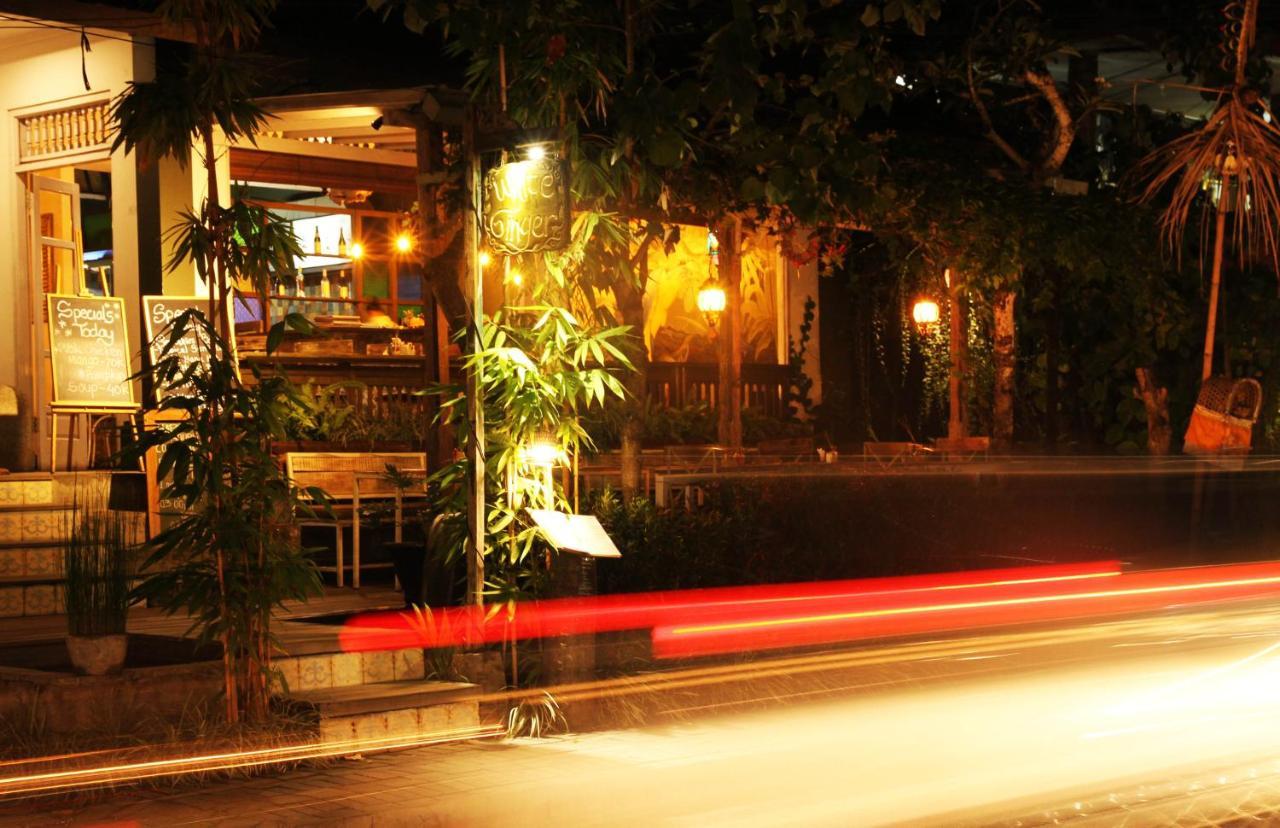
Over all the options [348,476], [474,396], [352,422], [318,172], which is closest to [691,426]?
[352,422]

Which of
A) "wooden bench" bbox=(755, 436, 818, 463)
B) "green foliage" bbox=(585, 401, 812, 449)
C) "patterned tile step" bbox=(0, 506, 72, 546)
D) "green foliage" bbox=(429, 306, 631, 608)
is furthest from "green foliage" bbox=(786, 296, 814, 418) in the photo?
"patterned tile step" bbox=(0, 506, 72, 546)

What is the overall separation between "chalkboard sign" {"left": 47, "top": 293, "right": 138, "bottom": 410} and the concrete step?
201 inches

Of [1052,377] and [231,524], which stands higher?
[1052,377]

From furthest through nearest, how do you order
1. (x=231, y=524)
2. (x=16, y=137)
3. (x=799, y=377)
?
1. (x=799, y=377)
2. (x=16, y=137)
3. (x=231, y=524)

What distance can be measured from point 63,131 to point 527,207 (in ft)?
23.4

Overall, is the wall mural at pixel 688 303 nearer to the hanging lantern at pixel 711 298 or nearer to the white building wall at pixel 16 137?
the hanging lantern at pixel 711 298

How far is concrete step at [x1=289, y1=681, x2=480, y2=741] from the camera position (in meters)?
8.18

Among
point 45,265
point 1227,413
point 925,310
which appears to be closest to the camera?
point 45,265

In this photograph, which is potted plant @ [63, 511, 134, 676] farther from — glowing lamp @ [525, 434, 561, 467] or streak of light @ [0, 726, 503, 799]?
glowing lamp @ [525, 434, 561, 467]

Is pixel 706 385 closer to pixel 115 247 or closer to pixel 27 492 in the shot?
pixel 115 247

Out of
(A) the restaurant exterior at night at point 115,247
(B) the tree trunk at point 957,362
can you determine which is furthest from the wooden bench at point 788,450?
(B) the tree trunk at point 957,362

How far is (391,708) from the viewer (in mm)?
8453

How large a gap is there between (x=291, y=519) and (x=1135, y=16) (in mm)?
13267

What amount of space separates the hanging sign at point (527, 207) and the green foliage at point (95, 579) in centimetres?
296
